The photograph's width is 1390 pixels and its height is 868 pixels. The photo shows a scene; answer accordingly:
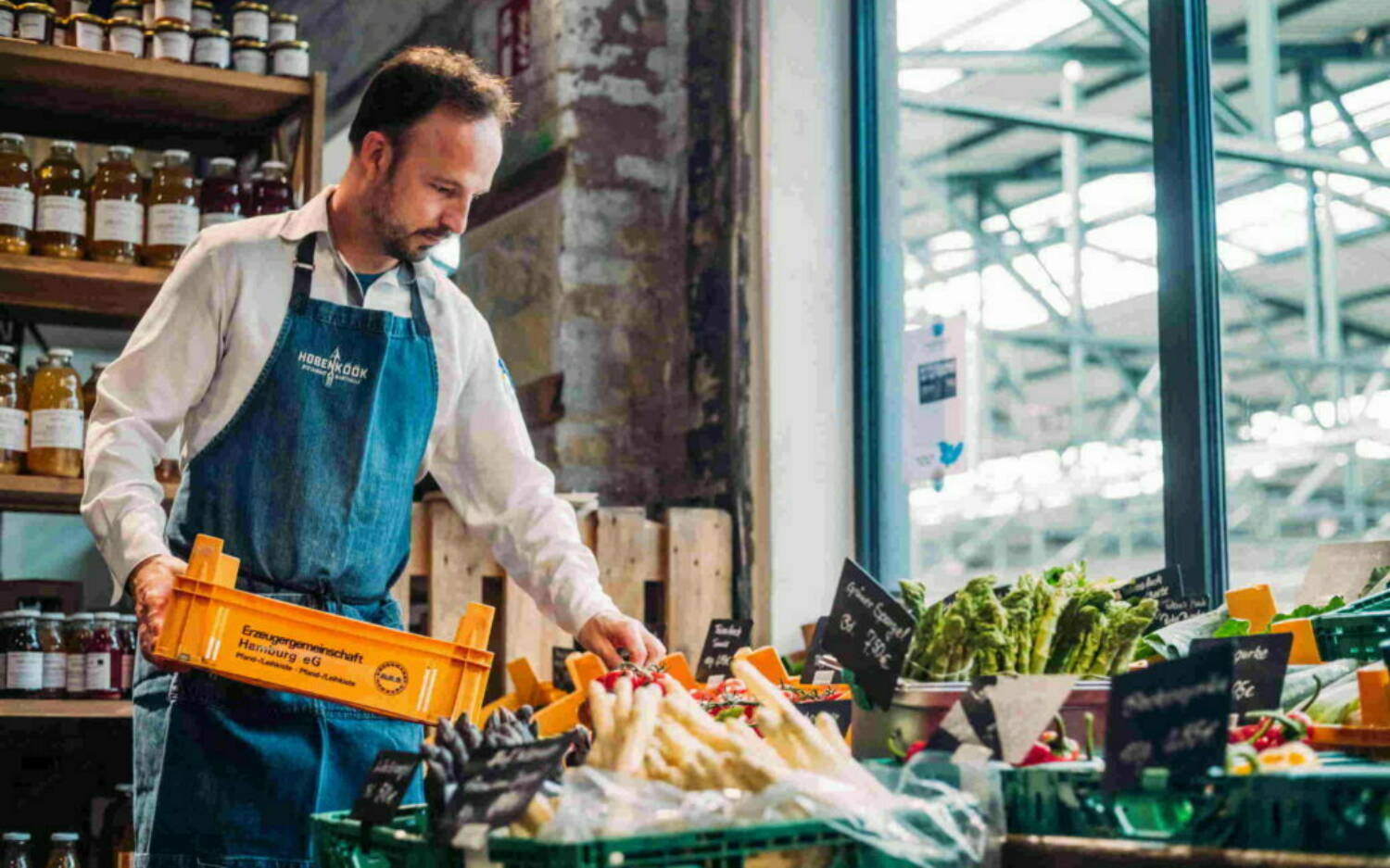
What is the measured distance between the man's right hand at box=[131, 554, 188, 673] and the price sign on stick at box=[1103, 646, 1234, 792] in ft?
4.33

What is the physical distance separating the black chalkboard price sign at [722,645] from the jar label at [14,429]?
173 cm

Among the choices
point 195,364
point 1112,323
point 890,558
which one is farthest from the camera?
point 1112,323

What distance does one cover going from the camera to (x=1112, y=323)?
10102 millimetres

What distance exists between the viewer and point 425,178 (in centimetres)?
255

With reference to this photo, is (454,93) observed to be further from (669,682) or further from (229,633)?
(669,682)

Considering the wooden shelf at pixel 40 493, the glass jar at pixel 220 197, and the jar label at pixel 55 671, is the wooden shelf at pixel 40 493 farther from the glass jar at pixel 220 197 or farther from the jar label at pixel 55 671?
the glass jar at pixel 220 197

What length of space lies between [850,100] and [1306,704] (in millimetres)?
2885

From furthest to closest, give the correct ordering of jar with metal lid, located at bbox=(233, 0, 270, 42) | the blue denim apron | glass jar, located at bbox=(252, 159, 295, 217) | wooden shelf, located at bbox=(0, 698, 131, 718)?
jar with metal lid, located at bbox=(233, 0, 270, 42)
glass jar, located at bbox=(252, 159, 295, 217)
wooden shelf, located at bbox=(0, 698, 131, 718)
the blue denim apron

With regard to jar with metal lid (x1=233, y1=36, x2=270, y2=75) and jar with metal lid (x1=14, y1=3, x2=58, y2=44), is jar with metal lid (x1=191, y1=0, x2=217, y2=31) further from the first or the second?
jar with metal lid (x1=14, y1=3, x2=58, y2=44)

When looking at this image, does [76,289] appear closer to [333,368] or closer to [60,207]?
[60,207]

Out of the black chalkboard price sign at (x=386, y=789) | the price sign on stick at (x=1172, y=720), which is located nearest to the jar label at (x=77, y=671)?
the black chalkboard price sign at (x=386, y=789)

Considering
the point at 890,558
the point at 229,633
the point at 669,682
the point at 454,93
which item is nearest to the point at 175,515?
the point at 229,633

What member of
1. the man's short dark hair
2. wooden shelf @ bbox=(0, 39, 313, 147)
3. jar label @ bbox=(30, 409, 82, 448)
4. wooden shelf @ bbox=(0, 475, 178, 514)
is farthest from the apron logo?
wooden shelf @ bbox=(0, 39, 313, 147)

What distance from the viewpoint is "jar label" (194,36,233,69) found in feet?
12.8
